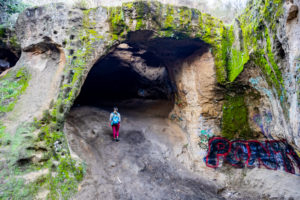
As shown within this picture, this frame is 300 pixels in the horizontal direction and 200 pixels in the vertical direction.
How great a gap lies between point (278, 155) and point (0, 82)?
8397 mm

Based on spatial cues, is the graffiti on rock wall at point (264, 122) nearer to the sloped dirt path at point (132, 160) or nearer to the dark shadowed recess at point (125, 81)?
the sloped dirt path at point (132, 160)

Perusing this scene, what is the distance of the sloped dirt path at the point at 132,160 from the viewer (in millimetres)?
5277

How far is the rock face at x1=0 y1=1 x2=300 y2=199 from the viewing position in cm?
448

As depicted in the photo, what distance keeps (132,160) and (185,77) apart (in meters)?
3.89

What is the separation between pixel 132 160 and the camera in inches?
254

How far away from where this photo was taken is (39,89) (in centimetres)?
571

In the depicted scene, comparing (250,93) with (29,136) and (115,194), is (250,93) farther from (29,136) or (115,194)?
(29,136)

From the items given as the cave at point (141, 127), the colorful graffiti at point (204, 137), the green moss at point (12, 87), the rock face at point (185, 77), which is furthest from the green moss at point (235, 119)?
the green moss at point (12, 87)

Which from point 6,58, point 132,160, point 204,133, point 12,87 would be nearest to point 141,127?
point 132,160

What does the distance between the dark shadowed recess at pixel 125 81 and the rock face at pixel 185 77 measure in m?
1.53

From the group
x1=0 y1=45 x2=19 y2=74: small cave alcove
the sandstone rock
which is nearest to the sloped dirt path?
x1=0 y1=45 x2=19 y2=74: small cave alcove

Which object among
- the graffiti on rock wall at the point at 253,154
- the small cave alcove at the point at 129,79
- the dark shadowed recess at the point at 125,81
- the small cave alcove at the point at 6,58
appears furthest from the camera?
the small cave alcove at the point at 129,79

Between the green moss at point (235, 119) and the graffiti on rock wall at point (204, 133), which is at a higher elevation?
the green moss at point (235, 119)

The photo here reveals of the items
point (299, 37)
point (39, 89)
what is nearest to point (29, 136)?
point (39, 89)
